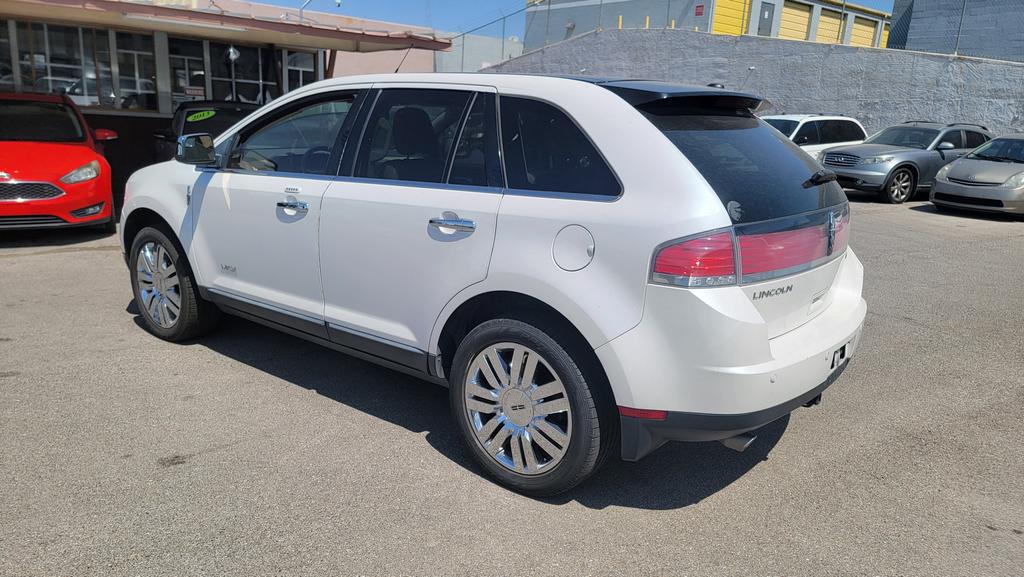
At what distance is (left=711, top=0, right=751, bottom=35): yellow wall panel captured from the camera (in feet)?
102

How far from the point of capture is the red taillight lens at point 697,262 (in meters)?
2.76

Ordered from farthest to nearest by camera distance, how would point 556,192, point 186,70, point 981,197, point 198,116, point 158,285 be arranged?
1. point 186,70
2. point 981,197
3. point 198,116
4. point 158,285
5. point 556,192

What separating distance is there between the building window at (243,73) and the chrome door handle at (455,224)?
540 inches

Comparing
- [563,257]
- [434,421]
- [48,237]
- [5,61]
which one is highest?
[5,61]

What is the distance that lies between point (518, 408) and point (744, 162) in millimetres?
1408

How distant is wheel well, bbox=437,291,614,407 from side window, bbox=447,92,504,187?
52cm

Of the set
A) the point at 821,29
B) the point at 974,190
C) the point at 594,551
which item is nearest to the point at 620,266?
the point at 594,551

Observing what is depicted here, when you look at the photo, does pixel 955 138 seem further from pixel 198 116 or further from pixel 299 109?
pixel 299 109

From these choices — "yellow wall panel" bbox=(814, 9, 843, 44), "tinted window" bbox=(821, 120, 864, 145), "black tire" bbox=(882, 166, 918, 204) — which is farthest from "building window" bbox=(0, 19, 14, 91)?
"yellow wall panel" bbox=(814, 9, 843, 44)

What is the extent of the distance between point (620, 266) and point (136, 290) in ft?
12.7

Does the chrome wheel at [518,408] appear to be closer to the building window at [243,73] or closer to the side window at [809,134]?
the building window at [243,73]

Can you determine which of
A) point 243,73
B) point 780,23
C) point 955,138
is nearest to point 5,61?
point 243,73

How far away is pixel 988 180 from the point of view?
12.6 m

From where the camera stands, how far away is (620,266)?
2.86 meters
